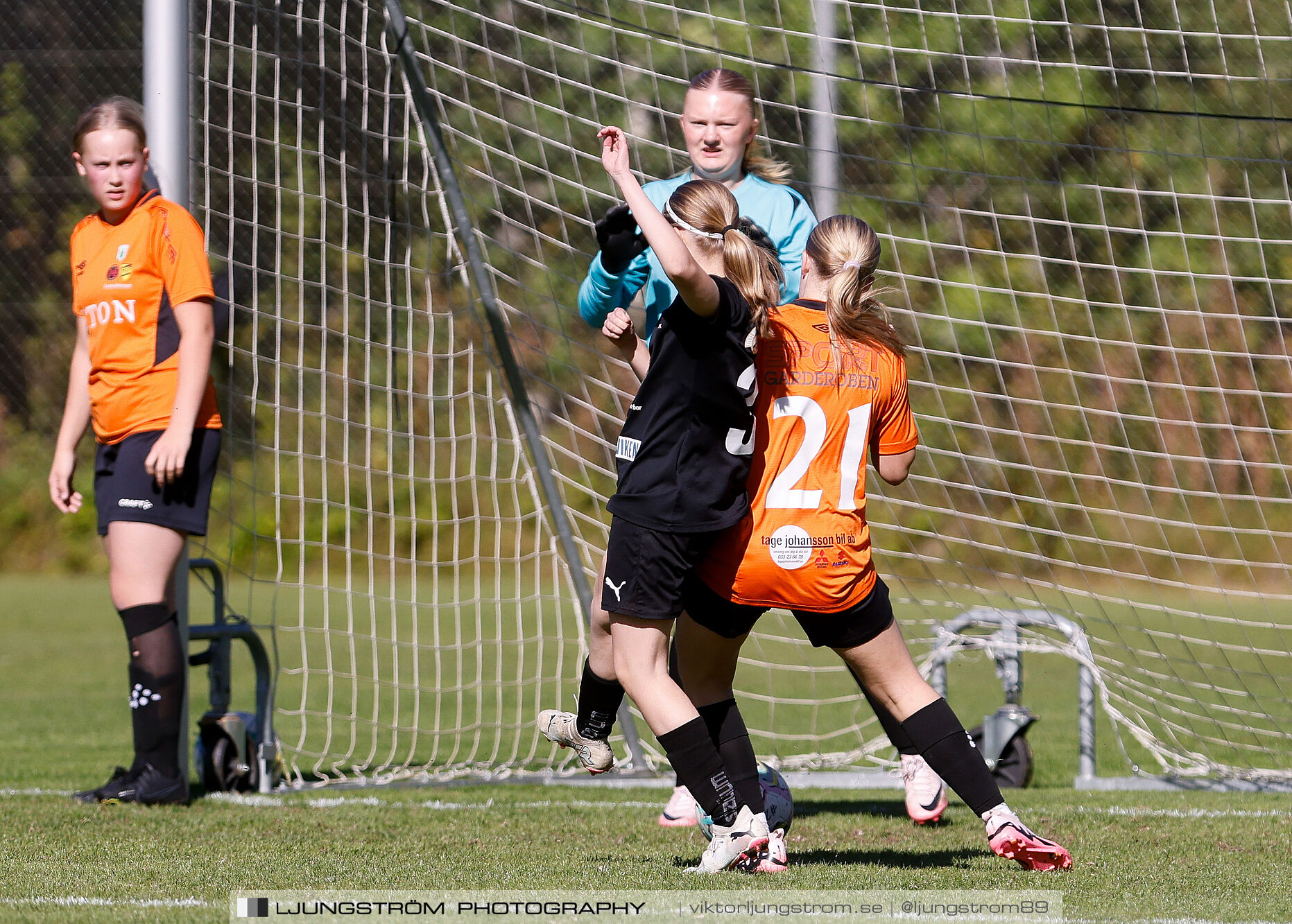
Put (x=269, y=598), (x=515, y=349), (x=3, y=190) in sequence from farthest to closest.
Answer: (x=3, y=190) → (x=269, y=598) → (x=515, y=349)

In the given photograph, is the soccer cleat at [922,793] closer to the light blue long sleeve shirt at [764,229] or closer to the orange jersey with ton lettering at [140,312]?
the light blue long sleeve shirt at [764,229]

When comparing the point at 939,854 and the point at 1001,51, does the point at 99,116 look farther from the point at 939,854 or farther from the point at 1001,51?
the point at 1001,51

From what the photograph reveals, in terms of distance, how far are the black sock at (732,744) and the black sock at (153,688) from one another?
169 centimetres

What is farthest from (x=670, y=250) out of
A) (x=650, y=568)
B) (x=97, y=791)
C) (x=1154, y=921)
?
(x=97, y=791)

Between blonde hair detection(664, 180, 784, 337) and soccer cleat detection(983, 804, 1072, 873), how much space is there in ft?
3.75

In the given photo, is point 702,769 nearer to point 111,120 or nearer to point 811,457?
point 811,457

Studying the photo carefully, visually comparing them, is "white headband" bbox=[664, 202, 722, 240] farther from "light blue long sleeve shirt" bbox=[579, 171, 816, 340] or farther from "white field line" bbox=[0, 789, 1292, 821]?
"white field line" bbox=[0, 789, 1292, 821]

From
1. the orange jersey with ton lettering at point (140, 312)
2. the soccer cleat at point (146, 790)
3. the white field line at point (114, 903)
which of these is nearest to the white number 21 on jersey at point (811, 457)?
the white field line at point (114, 903)

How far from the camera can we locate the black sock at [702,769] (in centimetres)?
298

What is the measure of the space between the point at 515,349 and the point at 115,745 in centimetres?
228

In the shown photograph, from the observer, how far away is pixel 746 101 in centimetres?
354

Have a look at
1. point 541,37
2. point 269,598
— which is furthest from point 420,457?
point 541,37

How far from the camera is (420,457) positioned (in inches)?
357

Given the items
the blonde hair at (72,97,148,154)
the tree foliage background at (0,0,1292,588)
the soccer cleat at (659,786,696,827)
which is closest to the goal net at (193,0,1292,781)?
the tree foliage background at (0,0,1292,588)
